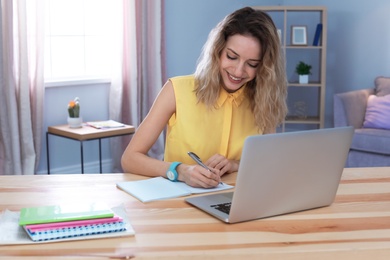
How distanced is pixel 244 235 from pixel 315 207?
327 millimetres

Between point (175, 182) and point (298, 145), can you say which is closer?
point (298, 145)

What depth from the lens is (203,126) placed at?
2.29m

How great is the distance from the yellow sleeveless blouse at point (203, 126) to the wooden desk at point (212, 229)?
0.34m

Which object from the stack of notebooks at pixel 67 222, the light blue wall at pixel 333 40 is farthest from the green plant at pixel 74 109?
the stack of notebooks at pixel 67 222

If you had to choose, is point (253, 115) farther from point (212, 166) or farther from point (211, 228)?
point (211, 228)

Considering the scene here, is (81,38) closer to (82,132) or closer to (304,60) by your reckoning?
(82,132)

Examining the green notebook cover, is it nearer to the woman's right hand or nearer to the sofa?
the woman's right hand

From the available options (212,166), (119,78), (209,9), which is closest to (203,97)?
(212,166)

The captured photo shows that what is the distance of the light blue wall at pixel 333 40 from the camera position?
5.18 metres

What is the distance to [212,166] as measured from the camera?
2.03 metres

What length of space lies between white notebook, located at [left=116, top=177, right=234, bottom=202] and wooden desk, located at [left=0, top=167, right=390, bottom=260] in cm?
3

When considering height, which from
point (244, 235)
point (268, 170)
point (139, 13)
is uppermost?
point (139, 13)

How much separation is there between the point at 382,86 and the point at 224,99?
298 centimetres

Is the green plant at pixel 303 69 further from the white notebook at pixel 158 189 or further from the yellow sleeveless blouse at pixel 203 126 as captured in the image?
the white notebook at pixel 158 189
